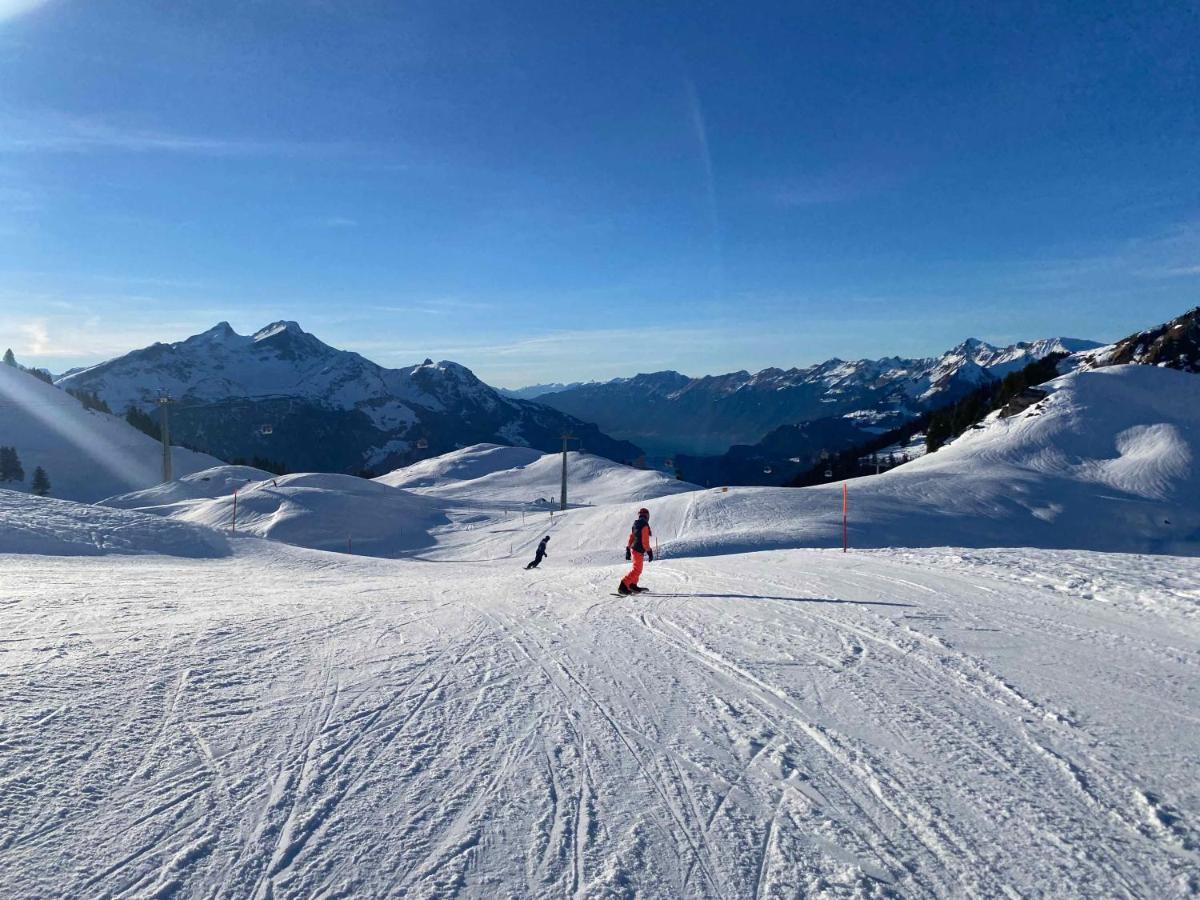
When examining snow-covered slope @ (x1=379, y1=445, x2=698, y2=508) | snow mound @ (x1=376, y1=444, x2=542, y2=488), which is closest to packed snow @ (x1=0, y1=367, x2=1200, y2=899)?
snow-covered slope @ (x1=379, y1=445, x2=698, y2=508)

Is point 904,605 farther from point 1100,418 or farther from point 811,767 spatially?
point 1100,418

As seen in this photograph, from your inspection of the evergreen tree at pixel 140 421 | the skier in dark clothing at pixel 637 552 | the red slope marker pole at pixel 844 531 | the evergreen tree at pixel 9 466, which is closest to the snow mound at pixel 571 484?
the red slope marker pole at pixel 844 531

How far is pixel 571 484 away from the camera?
239ft

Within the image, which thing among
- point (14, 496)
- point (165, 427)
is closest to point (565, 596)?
point (14, 496)

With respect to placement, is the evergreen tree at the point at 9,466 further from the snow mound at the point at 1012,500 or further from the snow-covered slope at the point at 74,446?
the snow mound at the point at 1012,500

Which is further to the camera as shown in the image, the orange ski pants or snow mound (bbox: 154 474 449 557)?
snow mound (bbox: 154 474 449 557)

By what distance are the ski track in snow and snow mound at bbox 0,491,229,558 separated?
12.7m

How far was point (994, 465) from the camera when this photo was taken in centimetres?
5419

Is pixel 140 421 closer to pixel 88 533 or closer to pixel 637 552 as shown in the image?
pixel 88 533

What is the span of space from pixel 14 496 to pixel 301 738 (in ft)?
92.3

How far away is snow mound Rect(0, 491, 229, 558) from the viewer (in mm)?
19500

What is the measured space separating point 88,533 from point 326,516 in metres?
25.8

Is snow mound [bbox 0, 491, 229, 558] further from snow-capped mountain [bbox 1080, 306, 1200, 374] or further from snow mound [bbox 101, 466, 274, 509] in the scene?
snow-capped mountain [bbox 1080, 306, 1200, 374]

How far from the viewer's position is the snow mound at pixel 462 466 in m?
Result: 82.9
